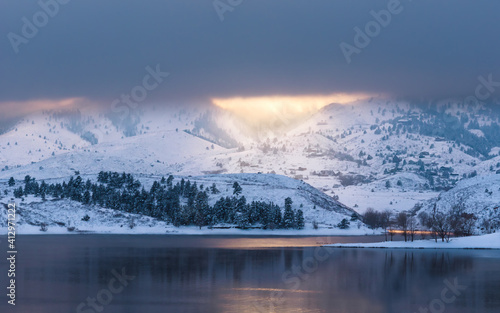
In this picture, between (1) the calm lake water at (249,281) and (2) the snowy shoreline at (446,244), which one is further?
(2) the snowy shoreline at (446,244)

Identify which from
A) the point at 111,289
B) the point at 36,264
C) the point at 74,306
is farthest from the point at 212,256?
the point at 74,306

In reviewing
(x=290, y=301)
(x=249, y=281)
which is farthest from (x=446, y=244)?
→ (x=290, y=301)

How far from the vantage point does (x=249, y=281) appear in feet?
366

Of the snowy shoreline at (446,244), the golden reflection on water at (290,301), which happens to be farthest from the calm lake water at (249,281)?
the snowy shoreline at (446,244)

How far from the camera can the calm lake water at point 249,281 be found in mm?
89562

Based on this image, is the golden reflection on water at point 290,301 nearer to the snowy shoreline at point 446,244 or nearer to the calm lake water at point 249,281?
the calm lake water at point 249,281

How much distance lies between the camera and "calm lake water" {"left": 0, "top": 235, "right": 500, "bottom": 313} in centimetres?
8956

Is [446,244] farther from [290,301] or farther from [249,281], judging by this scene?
[290,301]

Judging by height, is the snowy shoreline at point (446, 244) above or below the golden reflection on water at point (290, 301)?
below

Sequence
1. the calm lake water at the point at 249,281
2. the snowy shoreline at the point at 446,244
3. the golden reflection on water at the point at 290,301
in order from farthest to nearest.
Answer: the snowy shoreline at the point at 446,244
the calm lake water at the point at 249,281
the golden reflection on water at the point at 290,301

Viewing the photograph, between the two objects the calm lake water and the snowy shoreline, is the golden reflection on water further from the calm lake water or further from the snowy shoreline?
the snowy shoreline

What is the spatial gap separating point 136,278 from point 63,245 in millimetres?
77434

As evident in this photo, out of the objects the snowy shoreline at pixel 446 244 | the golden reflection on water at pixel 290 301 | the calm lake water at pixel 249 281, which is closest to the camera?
the golden reflection on water at pixel 290 301

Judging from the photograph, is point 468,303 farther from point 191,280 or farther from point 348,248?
point 348,248
